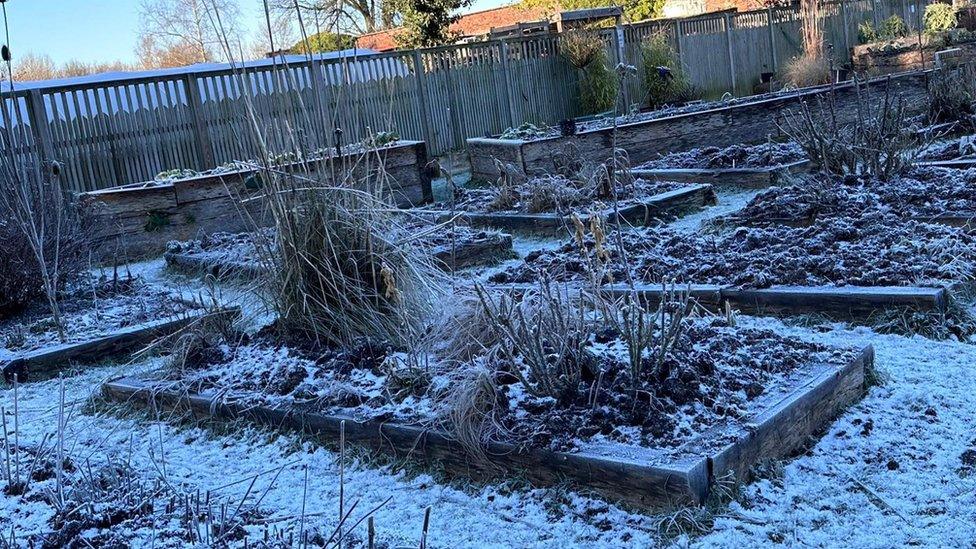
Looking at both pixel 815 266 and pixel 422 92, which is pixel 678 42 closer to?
pixel 422 92

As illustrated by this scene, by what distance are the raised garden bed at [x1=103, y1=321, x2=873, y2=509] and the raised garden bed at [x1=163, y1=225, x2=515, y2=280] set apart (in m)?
1.65

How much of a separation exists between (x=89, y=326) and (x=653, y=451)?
11.6 ft

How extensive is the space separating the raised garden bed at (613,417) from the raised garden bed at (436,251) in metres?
1.65

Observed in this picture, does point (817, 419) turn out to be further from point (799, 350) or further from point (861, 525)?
point (861, 525)

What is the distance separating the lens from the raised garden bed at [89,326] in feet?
15.1

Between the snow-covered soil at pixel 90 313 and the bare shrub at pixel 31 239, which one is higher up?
the bare shrub at pixel 31 239

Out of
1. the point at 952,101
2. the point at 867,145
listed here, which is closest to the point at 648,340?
the point at 867,145

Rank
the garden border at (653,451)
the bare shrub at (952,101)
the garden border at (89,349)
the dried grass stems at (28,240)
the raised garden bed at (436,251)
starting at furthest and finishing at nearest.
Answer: the bare shrub at (952,101) < the raised garden bed at (436,251) < the dried grass stems at (28,240) < the garden border at (89,349) < the garden border at (653,451)

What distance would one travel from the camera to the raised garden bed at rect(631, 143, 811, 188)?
25.1 feet

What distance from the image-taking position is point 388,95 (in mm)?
12789

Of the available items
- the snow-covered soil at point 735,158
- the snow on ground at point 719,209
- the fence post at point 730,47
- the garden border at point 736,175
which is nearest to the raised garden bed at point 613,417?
the snow on ground at point 719,209

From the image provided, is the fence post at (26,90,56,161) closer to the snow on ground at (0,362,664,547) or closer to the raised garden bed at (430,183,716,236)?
the raised garden bed at (430,183,716,236)

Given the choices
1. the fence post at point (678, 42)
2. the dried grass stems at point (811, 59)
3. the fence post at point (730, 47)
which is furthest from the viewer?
the fence post at point (730, 47)

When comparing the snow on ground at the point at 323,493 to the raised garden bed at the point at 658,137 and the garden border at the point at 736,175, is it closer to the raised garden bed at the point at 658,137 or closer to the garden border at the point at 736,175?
the garden border at the point at 736,175
